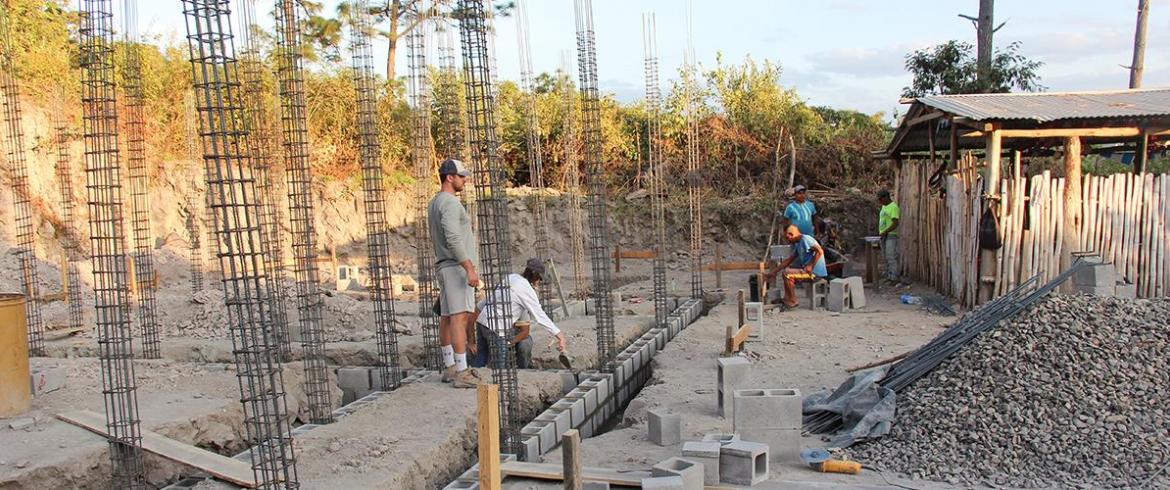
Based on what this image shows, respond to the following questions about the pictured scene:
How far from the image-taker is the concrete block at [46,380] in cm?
596

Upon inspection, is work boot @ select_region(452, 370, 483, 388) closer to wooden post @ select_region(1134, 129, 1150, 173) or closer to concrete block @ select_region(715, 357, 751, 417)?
concrete block @ select_region(715, 357, 751, 417)

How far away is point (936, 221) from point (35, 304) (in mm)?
10696

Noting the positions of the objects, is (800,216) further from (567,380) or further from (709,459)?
(709,459)

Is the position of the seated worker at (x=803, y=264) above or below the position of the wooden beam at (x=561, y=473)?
above

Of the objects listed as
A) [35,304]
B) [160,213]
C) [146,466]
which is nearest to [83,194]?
[160,213]

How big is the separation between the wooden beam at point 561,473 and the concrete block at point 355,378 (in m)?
3.00

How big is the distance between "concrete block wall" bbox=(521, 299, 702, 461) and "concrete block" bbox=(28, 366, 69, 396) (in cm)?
360

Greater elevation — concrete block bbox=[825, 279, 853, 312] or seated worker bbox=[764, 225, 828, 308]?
seated worker bbox=[764, 225, 828, 308]

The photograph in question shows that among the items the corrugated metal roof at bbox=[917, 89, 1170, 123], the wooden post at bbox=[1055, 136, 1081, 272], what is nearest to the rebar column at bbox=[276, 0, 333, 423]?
the corrugated metal roof at bbox=[917, 89, 1170, 123]

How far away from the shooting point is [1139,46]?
54.3ft

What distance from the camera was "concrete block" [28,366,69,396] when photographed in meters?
5.96

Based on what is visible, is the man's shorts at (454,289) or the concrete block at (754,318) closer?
the man's shorts at (454,289)

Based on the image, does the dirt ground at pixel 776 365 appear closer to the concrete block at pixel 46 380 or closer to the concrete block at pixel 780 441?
the concrete block at pixel 780 441

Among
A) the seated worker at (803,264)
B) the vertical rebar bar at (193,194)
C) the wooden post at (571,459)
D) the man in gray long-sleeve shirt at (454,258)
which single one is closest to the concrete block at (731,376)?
the man in gray long-sleeve shirt at (454,258)
